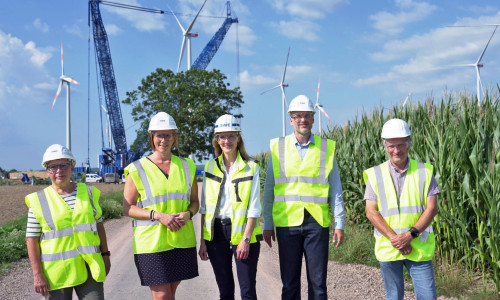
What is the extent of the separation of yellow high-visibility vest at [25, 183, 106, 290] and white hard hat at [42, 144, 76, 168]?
0.24 meters

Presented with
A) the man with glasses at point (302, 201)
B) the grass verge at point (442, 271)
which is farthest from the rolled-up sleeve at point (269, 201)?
the grass verge at point (442, 271)

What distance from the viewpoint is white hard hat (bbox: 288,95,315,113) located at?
13.0 ft

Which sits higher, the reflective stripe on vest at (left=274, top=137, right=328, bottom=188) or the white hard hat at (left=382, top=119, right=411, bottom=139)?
the white hard hat at (left=382, top=119, right=411, bottom=139)

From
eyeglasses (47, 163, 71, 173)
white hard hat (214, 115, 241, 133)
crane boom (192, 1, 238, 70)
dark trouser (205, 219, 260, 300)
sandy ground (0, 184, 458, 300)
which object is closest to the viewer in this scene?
eyeglasses (47, 163, 71, 173)

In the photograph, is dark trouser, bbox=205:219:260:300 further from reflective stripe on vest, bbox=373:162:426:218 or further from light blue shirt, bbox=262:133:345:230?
reflective stripe on vest, bbox=373:162:426:218

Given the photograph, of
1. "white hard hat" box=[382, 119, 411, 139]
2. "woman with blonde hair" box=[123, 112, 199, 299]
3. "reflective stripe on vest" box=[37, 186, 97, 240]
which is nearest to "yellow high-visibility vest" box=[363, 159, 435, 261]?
"white hard hat" box=[382, 119, 411, 139]

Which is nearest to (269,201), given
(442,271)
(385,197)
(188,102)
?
(385,197)

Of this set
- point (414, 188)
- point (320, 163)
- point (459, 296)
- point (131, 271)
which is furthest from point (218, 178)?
point (131, 271)

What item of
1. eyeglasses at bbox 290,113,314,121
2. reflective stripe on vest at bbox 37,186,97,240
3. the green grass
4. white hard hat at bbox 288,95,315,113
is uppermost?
white hard hat at bbox 288,95,315,113

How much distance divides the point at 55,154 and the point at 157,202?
821 mm

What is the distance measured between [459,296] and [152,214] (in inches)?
153

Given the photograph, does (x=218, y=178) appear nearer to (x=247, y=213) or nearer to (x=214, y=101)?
(x=247, y=213)

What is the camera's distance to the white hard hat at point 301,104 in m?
3.97

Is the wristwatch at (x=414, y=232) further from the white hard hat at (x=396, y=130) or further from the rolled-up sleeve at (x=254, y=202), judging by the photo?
the rolled-up sleeve at (x=254, y=202)
